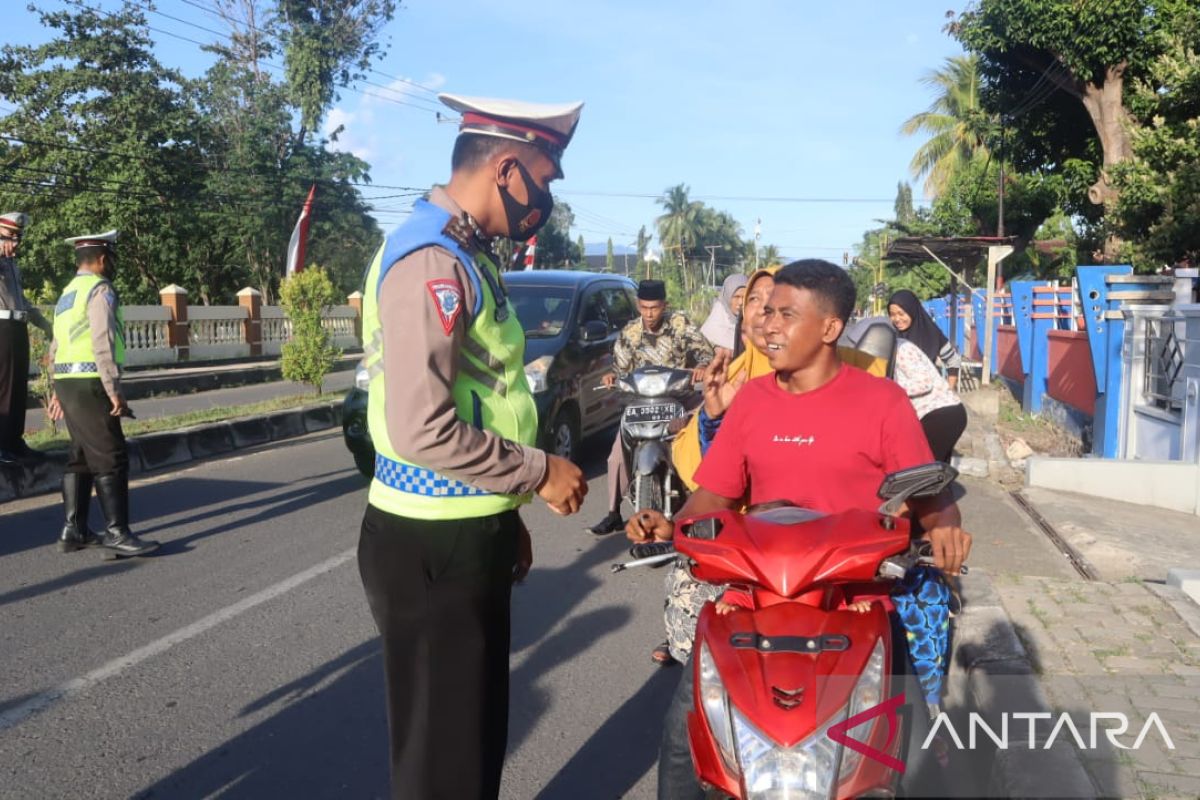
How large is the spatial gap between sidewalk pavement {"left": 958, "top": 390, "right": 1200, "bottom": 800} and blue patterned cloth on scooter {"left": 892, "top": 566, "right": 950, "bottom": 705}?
26.5 inches

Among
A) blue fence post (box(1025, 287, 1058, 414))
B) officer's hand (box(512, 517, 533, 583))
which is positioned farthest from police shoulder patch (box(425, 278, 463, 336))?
blue fence post (box(1025, 287, 1058, 414))

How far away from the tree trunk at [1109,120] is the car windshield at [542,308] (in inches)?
542

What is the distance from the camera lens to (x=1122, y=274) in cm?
1106

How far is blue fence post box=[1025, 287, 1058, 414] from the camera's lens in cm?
1512

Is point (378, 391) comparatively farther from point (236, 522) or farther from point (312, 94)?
point (312, 94)

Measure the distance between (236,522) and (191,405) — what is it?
32.6 ft

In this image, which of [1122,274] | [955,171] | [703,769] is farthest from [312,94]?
[703,769]

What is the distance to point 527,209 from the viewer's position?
2432 mm

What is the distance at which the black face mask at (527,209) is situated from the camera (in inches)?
94.7

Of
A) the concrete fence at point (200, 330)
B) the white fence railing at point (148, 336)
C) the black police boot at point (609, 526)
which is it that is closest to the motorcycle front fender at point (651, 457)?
the black police boot at point (609, 526)

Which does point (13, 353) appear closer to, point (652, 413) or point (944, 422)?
point (652, 413)

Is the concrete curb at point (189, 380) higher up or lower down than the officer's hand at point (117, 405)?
lower down

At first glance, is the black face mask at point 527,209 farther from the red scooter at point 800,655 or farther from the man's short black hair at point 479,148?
the red scooter at point 800,655

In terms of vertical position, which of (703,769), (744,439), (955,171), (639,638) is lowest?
(639,638)
